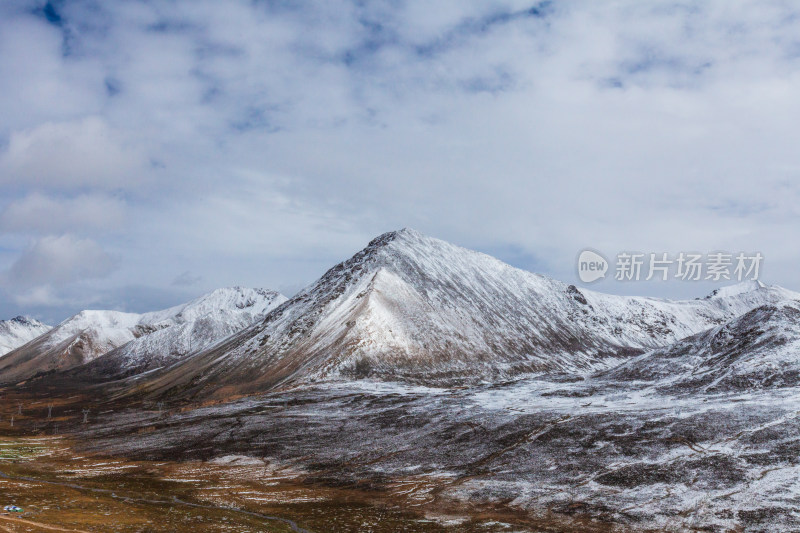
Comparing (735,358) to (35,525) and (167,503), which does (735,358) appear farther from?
(35,525)

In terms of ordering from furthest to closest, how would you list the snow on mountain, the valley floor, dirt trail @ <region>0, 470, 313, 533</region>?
1. the snow on mountain
2. the valley floor
3. dirt trail @ <region>0, 470, 313, 533</region>

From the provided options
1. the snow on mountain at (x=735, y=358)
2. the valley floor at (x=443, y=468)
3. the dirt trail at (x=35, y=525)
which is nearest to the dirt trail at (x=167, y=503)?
the dirt trail at (x=35, y=525)

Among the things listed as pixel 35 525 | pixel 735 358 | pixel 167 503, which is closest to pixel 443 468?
pixel 167 503

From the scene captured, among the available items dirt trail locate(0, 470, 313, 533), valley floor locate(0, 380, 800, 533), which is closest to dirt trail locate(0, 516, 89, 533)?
dirt trail locate(0, 470, 313, 533)

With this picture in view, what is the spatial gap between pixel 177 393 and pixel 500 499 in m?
160

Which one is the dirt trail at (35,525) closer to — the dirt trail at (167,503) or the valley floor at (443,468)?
the dirt trail at (167,503)

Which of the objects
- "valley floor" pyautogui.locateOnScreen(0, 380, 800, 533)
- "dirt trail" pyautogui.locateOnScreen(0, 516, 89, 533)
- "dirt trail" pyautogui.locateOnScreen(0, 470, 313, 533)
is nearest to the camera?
"dirt trail" pyautogui.locateOnScreen(0, 516, 89, 533)

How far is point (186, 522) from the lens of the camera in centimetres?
4916

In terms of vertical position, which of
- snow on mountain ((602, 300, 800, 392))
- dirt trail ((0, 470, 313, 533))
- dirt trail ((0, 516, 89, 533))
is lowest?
dirt trail ((0, 470, 313, 533))

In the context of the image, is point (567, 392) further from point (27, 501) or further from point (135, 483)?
point (27, 501)

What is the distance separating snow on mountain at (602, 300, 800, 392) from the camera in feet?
341

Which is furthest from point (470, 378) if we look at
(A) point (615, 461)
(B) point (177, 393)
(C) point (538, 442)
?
(A) point (615, 461)

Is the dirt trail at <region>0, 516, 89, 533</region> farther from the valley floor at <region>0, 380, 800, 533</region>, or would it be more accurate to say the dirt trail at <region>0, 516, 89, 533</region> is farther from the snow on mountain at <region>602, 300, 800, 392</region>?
the snow on mountain at <region>602, 300, 800, 392</region>

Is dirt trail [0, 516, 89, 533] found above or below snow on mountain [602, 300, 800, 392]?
below
